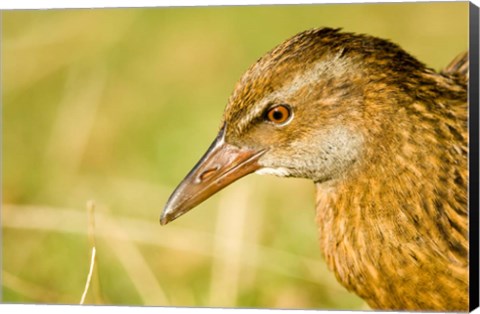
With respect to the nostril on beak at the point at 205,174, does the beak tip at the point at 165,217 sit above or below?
below

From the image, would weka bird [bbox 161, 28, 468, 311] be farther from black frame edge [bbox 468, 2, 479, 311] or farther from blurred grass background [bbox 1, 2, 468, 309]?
blurred grass background [bbox 1, 2, 468, 309]

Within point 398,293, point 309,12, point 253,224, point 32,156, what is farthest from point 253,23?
point 398,293

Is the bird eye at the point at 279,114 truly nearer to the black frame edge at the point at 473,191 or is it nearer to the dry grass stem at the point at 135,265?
the black frame edge at the point at 473,191

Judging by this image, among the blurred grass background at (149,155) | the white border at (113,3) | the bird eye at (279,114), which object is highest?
the white border at (113,3)

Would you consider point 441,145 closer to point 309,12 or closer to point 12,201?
point 309,12

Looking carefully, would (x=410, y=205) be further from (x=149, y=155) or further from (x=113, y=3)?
(x=149, y=155)

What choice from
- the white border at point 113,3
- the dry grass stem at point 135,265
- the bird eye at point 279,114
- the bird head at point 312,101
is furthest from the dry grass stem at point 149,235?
the bird eye at point 279,114
